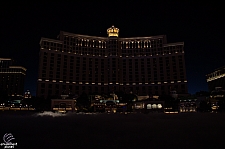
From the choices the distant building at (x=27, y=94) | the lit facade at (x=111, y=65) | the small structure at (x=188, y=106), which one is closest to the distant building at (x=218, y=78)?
the lit facade at (x=111, y=65)

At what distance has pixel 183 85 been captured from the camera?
506ft

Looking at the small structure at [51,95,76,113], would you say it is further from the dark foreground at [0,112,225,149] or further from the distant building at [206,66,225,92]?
the distant building at [206,66,225,92]

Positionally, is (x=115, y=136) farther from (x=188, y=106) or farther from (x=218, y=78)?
(x=218, y=78)

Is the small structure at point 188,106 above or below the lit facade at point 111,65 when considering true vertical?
below

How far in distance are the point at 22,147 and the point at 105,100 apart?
12598 cm

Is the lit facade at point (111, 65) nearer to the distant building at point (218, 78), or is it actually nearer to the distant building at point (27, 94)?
the distant building at point (218, 78)

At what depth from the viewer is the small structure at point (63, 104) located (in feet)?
411

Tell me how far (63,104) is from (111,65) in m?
58.8

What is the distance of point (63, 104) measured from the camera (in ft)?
418

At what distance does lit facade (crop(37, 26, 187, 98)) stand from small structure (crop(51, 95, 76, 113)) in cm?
2531

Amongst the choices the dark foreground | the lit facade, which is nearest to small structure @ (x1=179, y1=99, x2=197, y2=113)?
the lit facade

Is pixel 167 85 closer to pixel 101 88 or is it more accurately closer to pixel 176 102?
pixel 176 102

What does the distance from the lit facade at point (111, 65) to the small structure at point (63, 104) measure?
25310 millimetres

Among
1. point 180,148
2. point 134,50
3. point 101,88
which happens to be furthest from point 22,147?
point 134,50
